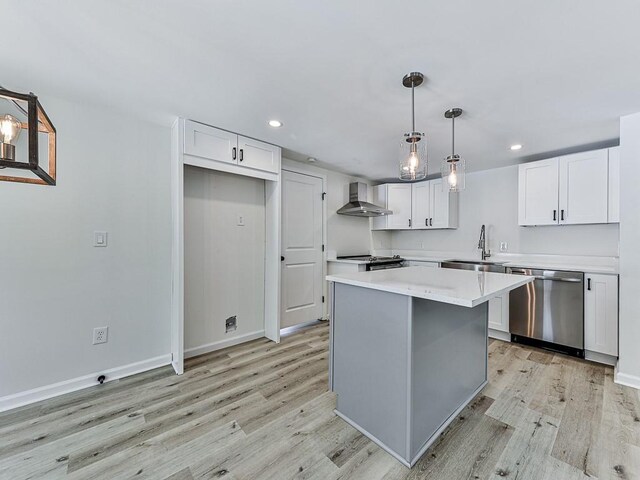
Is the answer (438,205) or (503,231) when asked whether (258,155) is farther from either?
(503,231)

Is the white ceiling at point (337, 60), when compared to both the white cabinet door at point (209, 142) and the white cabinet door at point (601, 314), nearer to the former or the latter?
the white cabinet door at point (209, 142)

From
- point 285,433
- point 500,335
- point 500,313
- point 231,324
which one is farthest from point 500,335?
point 231,324

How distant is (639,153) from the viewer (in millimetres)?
2254

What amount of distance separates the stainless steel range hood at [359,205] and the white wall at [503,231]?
1.01 meters

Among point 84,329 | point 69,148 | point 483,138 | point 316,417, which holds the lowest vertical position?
point 316,417

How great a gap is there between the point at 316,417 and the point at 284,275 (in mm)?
1872

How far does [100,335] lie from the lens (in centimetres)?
232

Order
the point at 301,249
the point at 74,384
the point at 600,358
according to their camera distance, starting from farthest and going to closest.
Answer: the point at 301,249
the point at 600,358
the point at 74,384

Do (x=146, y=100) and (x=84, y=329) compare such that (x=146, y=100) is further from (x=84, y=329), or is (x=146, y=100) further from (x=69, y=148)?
(x=84, y=329)

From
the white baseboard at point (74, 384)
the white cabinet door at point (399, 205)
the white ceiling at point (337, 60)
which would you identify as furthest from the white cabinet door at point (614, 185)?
the white baseboard at point (74, 384)

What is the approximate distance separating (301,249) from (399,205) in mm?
1851

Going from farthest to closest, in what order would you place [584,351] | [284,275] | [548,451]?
[284,275] → [584,351] → [548,451]

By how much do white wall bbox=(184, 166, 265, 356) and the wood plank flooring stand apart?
2.14ft

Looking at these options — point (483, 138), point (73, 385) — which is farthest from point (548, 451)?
point (73, 385)
